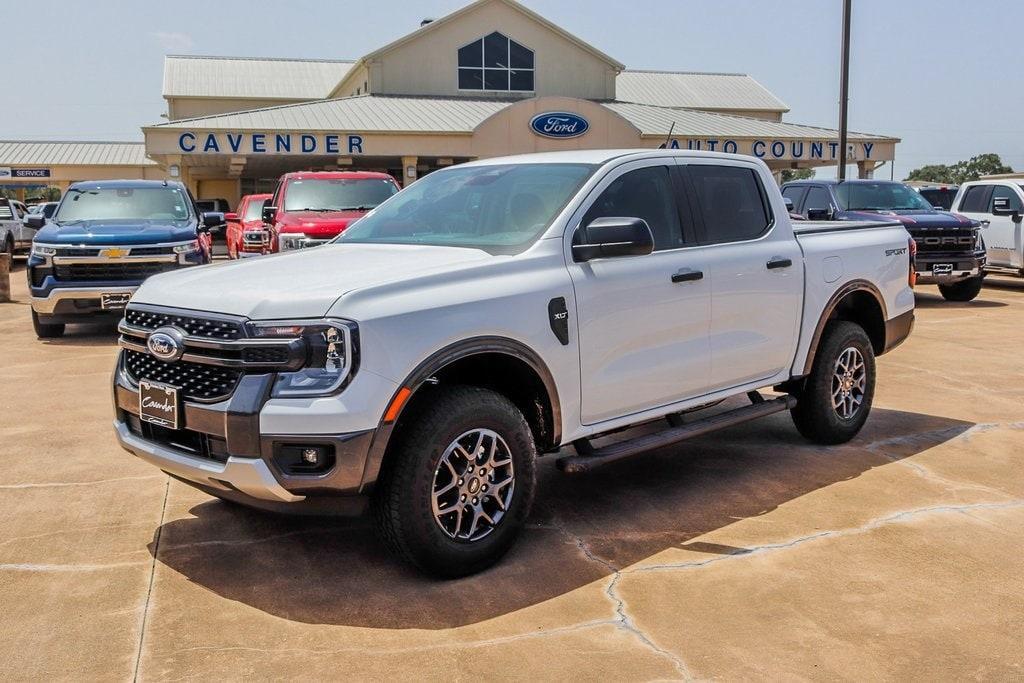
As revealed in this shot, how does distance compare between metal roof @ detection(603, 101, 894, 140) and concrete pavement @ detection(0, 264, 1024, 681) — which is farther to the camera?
metal roof @ detection(603, 101, 894, 140)

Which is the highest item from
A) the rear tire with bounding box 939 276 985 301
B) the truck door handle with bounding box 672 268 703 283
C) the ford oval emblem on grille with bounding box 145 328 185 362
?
the truck door handle with bounding box 672 268 703 283

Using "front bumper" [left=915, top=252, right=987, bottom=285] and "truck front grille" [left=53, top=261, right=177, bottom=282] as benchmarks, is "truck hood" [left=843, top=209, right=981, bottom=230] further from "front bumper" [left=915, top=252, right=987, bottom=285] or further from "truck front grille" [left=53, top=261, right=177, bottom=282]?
"truck front grille" [left=53, top=261, right=177, bottom=282]

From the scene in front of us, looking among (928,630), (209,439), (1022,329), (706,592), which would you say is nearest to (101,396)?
(209,439)

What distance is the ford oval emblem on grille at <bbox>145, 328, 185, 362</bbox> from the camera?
4301 millimetres

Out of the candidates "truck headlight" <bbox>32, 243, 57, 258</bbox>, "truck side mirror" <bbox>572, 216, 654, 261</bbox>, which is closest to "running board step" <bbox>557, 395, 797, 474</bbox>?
"truck side mirror" <bbox>572, 216, 654, 261</bbox>

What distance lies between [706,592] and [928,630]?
883mm

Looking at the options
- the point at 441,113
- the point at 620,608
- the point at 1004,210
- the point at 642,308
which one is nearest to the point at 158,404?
the point at 620,608

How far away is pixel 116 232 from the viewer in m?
11.6

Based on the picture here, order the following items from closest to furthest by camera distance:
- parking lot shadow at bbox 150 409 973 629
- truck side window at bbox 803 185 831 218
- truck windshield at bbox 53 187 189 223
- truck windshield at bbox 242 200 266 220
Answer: parking lot shadow at bbox 150 409 973 629
truck windshield at bbox 53 187 189 223
truck side window at bbox 803 185 831 218
truck windshield at bbox 242 200 266 220

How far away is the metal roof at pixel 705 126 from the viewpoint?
3156 cm

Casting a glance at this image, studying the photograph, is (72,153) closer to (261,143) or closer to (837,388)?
(261,143)

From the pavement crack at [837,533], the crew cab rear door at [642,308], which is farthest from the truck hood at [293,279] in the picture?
the pavement crack at [837,533]

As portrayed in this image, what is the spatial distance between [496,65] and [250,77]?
15.8 meters

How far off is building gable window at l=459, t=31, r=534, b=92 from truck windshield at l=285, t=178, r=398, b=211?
→ 2568 centimetres
